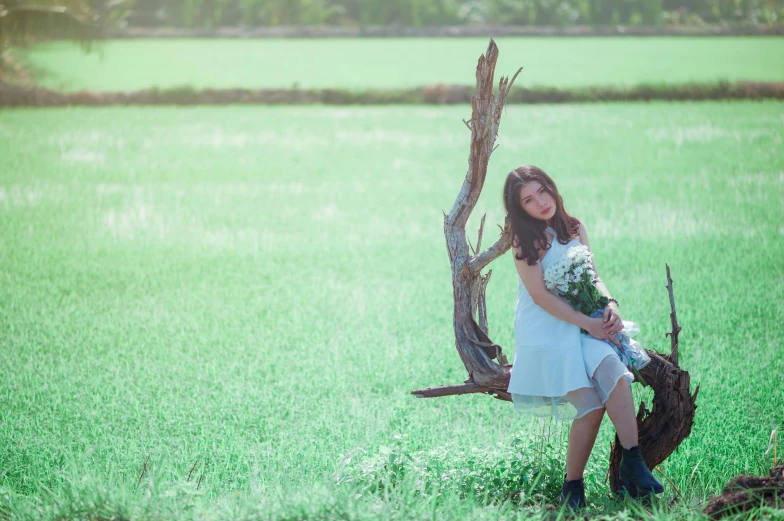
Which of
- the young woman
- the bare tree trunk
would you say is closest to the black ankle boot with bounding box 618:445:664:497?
the young woman

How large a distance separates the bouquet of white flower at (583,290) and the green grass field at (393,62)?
15408 mm

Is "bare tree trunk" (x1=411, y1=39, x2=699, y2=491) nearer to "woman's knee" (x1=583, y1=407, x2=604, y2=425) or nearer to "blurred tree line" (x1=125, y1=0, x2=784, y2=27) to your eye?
"woman's knee" (x1=583, y1=407, x2=604, y2=425)

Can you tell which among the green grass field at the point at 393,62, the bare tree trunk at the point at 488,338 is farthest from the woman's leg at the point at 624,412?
the green grass field at the point at 393,62

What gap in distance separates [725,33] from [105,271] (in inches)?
829

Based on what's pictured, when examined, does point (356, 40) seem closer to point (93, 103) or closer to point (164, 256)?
point (93, 103)

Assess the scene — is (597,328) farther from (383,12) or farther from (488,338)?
(383,12)

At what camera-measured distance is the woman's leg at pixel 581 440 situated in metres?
2.49

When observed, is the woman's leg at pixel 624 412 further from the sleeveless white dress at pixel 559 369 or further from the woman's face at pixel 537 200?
the woman's face at pixel 537 200

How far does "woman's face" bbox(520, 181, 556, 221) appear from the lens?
2600 mm

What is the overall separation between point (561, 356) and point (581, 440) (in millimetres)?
266

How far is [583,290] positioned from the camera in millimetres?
2504

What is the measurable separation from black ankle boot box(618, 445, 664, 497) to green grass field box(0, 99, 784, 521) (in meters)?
0.11

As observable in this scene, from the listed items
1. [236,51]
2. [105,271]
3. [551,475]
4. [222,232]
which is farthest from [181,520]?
[236,51]

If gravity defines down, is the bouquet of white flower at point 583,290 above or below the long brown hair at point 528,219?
below
